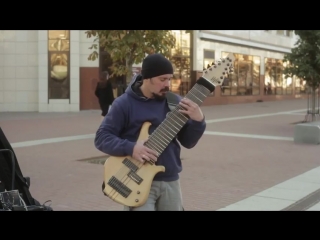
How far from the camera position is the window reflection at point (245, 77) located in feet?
101

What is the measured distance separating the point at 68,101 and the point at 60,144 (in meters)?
10.8

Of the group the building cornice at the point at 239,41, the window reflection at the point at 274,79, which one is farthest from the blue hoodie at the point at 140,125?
the window reflection at the point at 274,79

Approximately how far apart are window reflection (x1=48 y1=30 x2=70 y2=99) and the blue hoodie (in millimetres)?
19321

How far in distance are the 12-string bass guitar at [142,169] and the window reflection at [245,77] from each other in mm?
26488

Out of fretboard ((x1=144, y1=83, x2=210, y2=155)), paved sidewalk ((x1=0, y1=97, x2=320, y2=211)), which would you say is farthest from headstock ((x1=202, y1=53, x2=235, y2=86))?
paved sidewalk ((x1=0, y1=97, x2=320, y2=211))

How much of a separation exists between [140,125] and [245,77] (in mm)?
29201

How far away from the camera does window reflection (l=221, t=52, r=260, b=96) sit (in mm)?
30797

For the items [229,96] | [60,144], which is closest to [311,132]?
[60,144]

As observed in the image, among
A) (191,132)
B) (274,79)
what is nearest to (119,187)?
(191,132)

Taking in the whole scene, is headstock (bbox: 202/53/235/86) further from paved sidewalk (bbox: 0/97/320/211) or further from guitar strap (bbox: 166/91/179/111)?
paved sidewalk (bbox: 0/97/320/211)

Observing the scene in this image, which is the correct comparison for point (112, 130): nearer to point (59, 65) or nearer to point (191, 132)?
point (191, 132)
